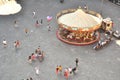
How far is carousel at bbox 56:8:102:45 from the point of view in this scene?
40.4m

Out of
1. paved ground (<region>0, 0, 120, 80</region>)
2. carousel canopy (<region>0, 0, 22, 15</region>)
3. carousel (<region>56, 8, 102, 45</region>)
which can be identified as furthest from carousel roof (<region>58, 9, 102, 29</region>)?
carousel canopy (<region>0, 0, 22, 15</region>)

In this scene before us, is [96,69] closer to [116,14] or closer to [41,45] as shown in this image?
[41,45]

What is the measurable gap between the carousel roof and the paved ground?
2.91m

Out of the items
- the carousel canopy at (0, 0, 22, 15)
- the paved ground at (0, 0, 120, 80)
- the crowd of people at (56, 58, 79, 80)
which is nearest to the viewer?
the crowd of people at (56, 58, 79, 80)

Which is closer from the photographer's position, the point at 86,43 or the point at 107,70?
the point at 107,70

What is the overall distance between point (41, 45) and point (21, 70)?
629 cm

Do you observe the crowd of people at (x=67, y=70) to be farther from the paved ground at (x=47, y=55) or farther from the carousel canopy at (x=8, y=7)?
the carousel canopy at (x=8, y=7)

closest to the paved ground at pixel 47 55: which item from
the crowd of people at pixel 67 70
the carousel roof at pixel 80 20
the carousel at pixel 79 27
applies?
the crowd of people at pixel 67 70

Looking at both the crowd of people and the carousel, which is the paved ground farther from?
Answer: the carousel

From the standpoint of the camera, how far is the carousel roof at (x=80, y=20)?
40.4 metres

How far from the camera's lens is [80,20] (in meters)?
40.7

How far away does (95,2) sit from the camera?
53625mm

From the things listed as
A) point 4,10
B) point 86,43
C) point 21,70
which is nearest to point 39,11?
point 4,10

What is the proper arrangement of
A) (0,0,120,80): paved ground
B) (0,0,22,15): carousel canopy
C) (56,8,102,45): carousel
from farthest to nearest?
(0,0,22,15): carousel canopy < (56,8,102,45): carousel < (0,0,120,80): paved ground
